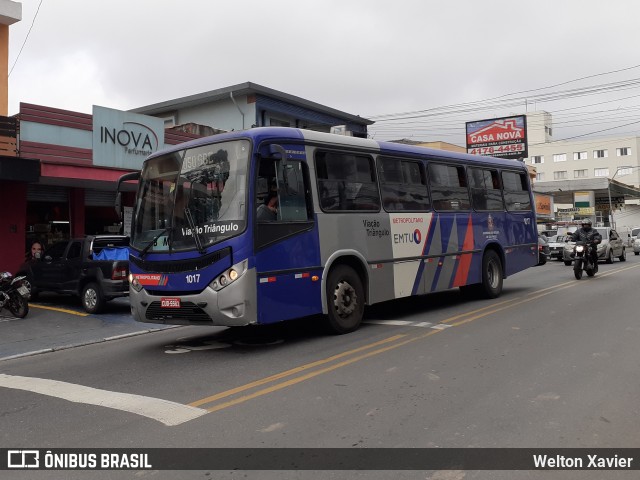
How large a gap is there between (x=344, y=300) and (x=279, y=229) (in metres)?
1.73

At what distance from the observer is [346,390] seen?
5.48 metres

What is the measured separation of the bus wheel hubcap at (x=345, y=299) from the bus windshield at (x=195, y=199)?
208cm

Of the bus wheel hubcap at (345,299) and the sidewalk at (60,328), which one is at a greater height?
the bus wheel hubcap at (345,299)

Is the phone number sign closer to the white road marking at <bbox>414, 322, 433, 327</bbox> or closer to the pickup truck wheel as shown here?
the white road marking at <bbox>414, 322, 433, 327</bbox>

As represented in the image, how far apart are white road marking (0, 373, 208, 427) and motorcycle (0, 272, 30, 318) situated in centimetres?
512

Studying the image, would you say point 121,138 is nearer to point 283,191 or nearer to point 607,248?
point 283,191

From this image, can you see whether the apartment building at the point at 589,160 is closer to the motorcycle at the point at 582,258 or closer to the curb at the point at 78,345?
the motorcycle at the point at 582,258

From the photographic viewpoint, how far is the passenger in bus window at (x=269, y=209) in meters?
7.25

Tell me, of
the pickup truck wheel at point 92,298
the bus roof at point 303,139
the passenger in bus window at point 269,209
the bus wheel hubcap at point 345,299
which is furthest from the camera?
the pickup truck wheel at point 92,298

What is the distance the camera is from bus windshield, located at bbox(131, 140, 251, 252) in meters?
7.16

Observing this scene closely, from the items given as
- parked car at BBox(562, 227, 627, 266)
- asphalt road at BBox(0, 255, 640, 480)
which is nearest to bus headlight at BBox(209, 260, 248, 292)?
asphalt road at BBox(0, 255, 640, 480)

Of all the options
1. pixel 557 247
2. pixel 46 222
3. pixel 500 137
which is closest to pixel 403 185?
pixel 46 222

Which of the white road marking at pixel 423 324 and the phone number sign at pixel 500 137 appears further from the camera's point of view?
the phone number sign at pixel 500 137

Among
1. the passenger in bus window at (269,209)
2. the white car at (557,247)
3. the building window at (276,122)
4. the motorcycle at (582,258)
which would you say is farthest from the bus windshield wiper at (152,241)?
the white car at (557,247)
